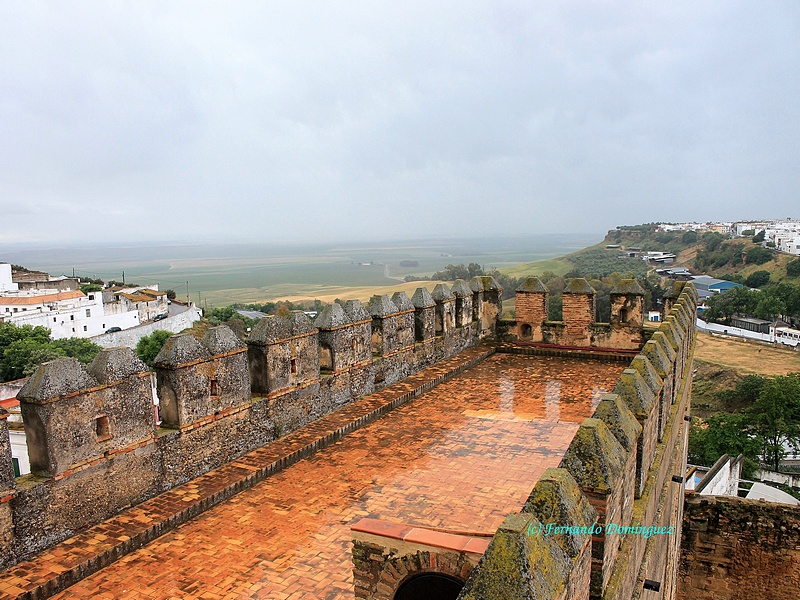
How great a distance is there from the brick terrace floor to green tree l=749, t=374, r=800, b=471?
41.1 metres

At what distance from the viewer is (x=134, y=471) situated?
5.85m

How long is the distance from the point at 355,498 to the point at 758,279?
10086 centimetres

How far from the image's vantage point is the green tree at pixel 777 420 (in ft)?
141

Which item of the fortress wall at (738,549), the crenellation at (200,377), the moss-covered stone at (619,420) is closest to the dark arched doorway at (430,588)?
the moss-covered stone at (619,420)

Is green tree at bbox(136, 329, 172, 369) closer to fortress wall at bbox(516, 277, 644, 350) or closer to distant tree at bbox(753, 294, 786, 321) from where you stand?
fortress wall at bbox(516, 277, 644, 350)

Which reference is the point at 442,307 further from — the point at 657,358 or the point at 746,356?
the point at 746,356

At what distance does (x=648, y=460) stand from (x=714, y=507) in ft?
32.9

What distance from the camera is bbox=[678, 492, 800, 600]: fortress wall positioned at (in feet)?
43.5

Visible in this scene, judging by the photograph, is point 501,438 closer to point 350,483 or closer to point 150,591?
point 350,483

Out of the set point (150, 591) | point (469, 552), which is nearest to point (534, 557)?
point (469, 552)

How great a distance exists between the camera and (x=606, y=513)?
141 inches

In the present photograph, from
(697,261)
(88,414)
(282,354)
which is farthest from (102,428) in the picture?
(697,261)

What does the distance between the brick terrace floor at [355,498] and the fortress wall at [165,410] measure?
2.03ft

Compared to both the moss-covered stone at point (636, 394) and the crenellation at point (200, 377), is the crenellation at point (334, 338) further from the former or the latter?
the moss-covered stone at point (636, 394)
